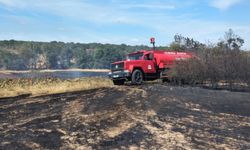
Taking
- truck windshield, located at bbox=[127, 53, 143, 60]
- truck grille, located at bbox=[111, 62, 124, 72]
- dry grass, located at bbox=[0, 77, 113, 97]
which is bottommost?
dry grass, located at bbox=[0, 77, 113, 97]

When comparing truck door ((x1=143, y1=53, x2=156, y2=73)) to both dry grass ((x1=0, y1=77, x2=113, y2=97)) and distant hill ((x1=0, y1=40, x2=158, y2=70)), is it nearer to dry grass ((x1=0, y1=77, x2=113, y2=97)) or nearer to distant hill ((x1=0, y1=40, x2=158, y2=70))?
dry grass ((x1=0, y1=77, x2=113, y2=97))

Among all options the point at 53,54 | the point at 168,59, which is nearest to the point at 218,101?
the point at 168,59

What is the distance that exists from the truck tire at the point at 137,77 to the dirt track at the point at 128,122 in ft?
20.9

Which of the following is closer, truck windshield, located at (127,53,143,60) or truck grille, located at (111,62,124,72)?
truck grille, located at (111,62,124,72)

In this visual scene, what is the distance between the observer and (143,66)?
1017 inches

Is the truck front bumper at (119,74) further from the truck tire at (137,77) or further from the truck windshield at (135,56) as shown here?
the truck windshield at (135,56)

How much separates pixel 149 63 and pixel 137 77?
1.47 m

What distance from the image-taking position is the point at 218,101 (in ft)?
56.9

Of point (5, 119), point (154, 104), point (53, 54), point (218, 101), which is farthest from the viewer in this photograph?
point (53, 54)

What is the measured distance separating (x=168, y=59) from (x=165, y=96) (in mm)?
10068

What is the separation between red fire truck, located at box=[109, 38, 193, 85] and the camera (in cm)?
2508

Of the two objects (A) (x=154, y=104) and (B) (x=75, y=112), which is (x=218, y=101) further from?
(B) (x=75, y=112)

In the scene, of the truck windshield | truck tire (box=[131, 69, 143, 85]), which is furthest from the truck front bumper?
the truck windshield

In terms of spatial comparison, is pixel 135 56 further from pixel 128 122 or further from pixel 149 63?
pixel 128 122
